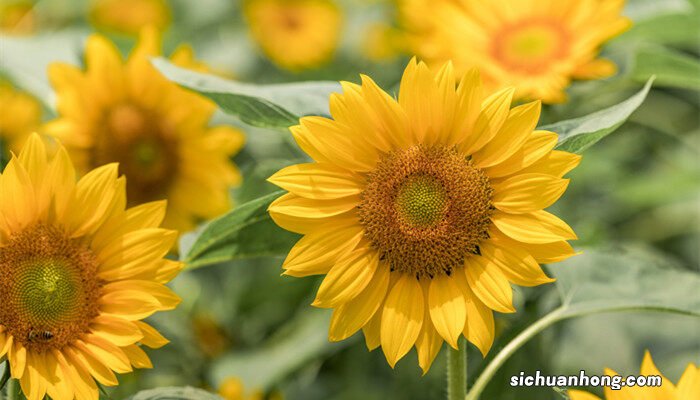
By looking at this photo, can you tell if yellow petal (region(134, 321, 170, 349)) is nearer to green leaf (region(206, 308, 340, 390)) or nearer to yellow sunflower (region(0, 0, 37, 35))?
green leaf (region(206, 308, 340, 390))

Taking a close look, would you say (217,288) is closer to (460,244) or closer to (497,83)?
(497,83)

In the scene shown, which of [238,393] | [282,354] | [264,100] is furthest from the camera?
[282,354]

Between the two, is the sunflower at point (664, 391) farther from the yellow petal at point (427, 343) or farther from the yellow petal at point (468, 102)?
the yellow petal at point (468, 102)

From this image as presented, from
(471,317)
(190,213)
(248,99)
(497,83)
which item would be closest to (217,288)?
(190,213)

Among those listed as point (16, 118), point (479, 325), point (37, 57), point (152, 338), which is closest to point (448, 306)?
point (479, 325)

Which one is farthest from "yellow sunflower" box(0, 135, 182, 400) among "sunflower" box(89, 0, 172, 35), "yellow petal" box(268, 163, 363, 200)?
"sunflower" box(89, 0, 172, 35)

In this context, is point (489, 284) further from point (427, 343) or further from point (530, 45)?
point (530, 45)
